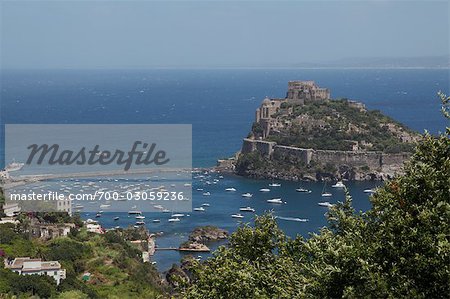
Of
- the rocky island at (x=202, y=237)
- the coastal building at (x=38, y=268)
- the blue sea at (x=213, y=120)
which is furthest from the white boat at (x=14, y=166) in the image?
the coastal building at (x=38, y=268)

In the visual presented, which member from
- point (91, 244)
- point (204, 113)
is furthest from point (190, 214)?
point (204, 113)

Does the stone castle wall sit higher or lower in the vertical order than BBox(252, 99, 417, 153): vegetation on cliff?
lower

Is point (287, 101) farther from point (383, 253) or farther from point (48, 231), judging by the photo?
point (383, 253)

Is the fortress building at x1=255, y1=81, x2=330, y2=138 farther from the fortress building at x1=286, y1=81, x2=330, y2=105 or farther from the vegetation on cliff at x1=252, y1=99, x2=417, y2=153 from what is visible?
the vegetation on cliff at x1=252, y1=99, x2=417, y2=153

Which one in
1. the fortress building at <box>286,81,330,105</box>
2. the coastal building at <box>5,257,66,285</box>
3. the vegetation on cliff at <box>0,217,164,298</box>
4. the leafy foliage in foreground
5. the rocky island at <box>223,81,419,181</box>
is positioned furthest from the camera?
the fortress building at <box>286,81,330,105</box>

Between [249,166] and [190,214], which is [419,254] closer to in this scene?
[190,214]
